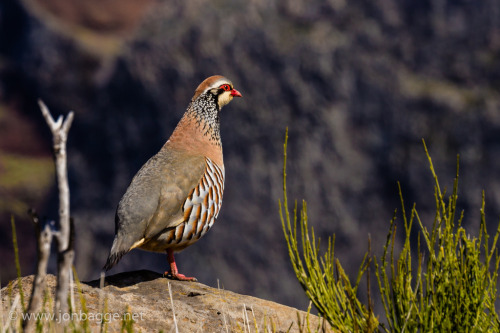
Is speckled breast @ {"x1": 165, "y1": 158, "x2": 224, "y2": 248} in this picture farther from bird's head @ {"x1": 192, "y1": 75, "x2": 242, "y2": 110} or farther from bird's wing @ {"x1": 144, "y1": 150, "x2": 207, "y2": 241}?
bird's head @ {"x1": 192, "y1": 75, "x2": 242, "y2": 110}

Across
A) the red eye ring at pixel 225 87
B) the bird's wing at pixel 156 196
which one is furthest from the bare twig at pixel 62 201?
the red eye ring at pixel 225 87

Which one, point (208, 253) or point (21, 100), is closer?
point (208, 253)

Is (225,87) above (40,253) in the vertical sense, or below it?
above

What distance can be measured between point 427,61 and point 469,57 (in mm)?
4219

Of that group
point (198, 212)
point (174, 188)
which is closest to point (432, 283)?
point (198, 212)

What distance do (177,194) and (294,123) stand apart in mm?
56074

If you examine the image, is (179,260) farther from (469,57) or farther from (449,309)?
(449,309)

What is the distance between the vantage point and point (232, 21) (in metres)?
68.0

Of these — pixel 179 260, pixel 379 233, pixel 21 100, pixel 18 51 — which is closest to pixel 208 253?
pixel 179 260

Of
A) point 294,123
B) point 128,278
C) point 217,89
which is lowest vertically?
point 128,278

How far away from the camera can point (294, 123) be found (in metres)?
61.7

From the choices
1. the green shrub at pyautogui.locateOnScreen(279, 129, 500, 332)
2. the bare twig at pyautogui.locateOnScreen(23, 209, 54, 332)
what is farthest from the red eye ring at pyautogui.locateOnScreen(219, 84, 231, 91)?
the bare twig at pyautogui.locateOnScreen(23, 209, 54, 332)

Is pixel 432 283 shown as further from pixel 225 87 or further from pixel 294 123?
pixel 294 123

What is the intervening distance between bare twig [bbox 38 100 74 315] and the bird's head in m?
4.22
